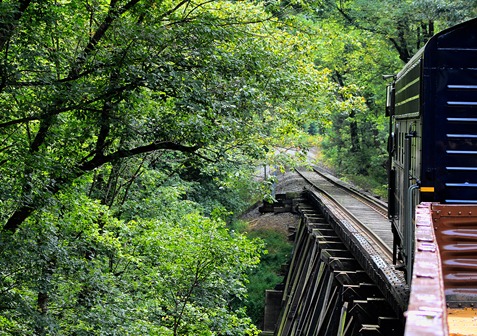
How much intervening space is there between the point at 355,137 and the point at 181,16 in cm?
3075

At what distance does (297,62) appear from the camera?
1413 cm

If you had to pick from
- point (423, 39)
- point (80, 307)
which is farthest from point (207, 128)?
point (423, 39)

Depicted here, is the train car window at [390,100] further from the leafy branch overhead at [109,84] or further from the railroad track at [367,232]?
the railroad track at [367,232]

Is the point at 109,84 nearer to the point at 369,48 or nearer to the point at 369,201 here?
the point at 369,201

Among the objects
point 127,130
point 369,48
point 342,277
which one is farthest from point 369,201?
point 127,130

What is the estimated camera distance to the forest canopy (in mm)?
8727

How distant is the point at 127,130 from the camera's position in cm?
942

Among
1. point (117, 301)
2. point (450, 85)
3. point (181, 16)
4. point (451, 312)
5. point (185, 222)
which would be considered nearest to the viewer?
point (451, 312)

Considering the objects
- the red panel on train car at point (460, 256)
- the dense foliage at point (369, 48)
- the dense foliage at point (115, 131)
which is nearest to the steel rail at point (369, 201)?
the dense foliage at point (369, 48)

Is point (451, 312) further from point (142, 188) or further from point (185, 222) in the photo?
point (142, 188)

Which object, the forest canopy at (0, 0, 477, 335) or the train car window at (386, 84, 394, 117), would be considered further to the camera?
the train car window at (386, 84, 394, 117)

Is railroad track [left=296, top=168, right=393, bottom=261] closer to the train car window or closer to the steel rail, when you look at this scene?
the steel rail

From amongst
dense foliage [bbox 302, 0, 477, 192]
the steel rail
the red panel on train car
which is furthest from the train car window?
the steel rail

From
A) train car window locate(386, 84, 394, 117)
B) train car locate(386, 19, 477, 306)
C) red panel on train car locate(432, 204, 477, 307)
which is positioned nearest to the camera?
red panel on train car locate(432, 204, 477, 307)
